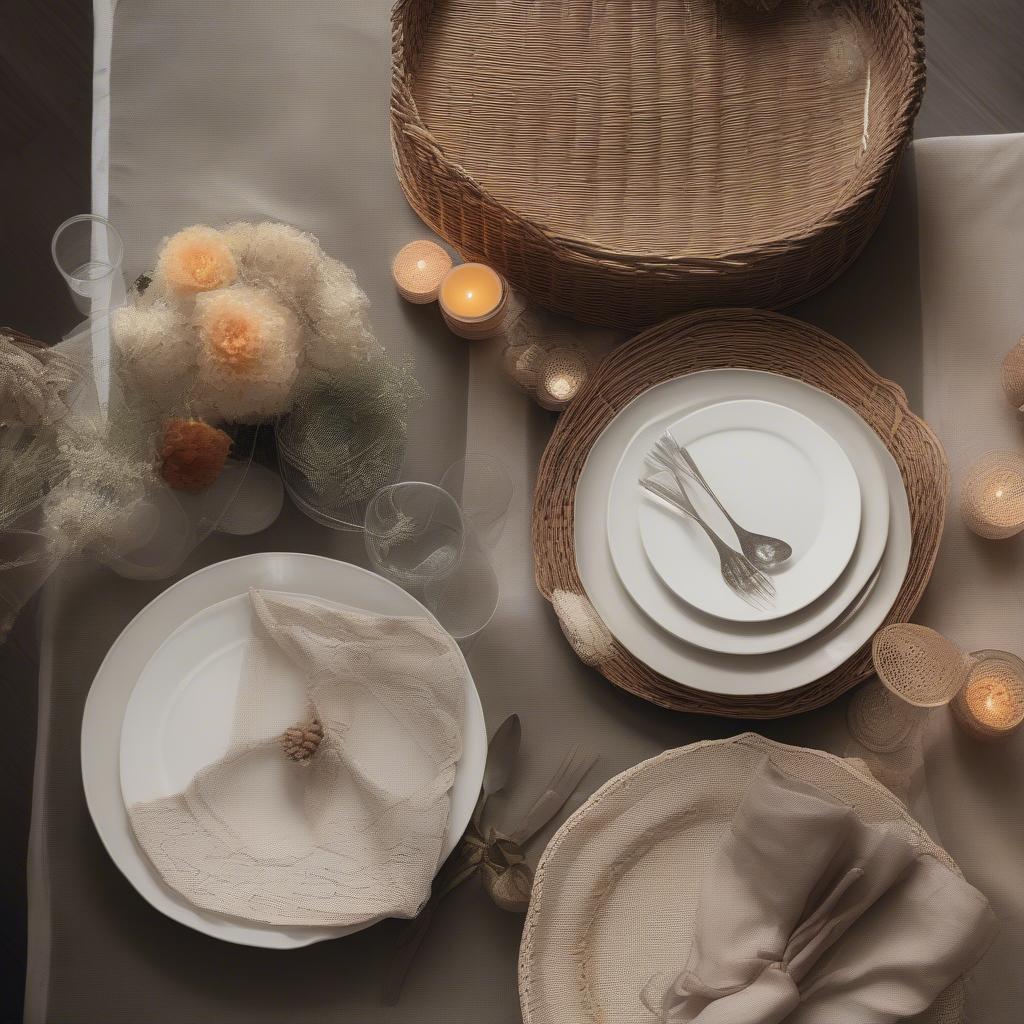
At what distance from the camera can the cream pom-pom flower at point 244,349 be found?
0.68 meters

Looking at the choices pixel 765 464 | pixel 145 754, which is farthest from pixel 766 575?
pixel 145 754

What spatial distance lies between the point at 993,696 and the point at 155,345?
772 mm

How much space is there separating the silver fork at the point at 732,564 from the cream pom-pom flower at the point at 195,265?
41cm

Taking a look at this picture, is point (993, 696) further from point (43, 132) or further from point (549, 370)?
point (43, 132)

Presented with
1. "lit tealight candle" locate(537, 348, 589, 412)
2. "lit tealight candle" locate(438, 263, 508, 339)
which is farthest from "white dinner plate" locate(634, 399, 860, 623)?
"lit tealight candle" locate(438, 263, 508, 339)

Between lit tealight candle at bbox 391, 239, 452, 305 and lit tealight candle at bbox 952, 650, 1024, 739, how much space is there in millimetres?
638

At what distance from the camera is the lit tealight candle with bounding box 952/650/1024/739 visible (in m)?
0.83

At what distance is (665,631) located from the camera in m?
0.85

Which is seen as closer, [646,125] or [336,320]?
[336,320]

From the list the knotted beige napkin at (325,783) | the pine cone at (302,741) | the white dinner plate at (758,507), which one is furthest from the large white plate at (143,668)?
the white dinner plate at (758,507)

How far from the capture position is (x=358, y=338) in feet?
2.53

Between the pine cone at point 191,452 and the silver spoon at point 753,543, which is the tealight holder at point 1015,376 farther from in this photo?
the pine cone at point 191,452

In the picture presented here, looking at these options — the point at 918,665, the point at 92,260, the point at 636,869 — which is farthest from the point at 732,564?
the point at 92,260

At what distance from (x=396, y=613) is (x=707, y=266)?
0.43 metres
